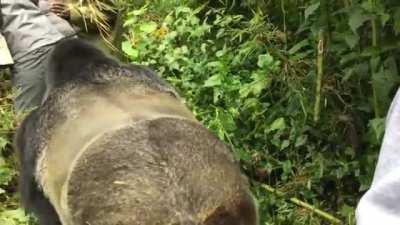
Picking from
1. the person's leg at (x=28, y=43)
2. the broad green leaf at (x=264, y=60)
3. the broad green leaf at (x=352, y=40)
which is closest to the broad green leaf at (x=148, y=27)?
the person's leg at (x=28, y=43)

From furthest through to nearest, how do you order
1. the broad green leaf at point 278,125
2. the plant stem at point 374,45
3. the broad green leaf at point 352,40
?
the broad green leaf at point 278,125 < the broad green leaf at point 352,40 < the plant stem at point 374,45

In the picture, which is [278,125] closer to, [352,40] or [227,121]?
[227,121]

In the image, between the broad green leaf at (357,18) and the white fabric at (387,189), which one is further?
the broad green leaf at (357,18)

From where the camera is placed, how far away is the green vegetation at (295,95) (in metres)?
3.51

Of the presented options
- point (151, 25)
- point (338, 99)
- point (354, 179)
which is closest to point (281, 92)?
point (338, 99)

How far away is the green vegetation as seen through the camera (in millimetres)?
3514

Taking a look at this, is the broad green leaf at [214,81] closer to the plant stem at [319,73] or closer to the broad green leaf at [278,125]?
the broad green leaf at [278,125]

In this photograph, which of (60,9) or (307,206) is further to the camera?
(60,9)

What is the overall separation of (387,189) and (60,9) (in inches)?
163

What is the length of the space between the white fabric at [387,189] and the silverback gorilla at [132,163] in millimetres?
1378

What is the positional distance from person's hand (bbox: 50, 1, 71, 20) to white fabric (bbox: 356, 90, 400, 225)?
402 centimetres

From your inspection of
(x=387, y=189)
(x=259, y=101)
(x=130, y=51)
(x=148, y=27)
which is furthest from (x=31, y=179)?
(x=387, y=189)

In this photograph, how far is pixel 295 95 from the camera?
4.30m

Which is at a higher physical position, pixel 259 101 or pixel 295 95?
pixel 295 95
